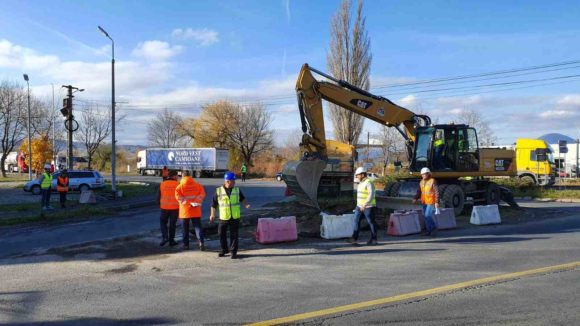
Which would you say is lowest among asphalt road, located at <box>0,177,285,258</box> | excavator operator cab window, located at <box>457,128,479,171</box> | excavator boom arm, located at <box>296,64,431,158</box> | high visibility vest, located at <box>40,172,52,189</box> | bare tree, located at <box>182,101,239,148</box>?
asphalt road, located at <box>0,177,285,258</box>

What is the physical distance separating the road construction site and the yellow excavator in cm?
311

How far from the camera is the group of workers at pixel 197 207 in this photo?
31.0 feet

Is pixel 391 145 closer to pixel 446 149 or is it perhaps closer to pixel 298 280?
pixel 446 149

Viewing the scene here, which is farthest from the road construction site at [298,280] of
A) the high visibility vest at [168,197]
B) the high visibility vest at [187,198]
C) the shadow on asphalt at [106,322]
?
the high visibility vest at [168,197]

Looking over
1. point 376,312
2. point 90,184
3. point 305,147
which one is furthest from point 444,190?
point 90,184

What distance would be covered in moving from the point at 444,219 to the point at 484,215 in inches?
69.4

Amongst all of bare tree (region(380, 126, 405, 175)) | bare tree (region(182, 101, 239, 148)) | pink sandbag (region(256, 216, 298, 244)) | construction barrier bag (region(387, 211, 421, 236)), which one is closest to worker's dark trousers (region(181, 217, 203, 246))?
pink sandbag (region(256, 216, 298, 244))

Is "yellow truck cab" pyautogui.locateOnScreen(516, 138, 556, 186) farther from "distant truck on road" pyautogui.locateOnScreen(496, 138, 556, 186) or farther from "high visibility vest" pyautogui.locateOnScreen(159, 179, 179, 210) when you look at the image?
"high visibility vest" pyautogui.locateOnScreen(159, 179, 179, 210)

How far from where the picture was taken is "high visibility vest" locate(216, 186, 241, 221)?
9398 millimetres

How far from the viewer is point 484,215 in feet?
47.1

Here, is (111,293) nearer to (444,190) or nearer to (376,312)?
(376,312)

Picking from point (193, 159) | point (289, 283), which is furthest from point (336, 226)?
point (193, 159)

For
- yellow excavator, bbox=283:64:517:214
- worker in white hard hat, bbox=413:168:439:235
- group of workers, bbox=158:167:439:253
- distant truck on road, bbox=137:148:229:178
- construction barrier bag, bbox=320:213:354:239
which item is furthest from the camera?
distant truck on road, bbox=137:148:229:178

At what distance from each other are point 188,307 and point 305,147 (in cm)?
1002
